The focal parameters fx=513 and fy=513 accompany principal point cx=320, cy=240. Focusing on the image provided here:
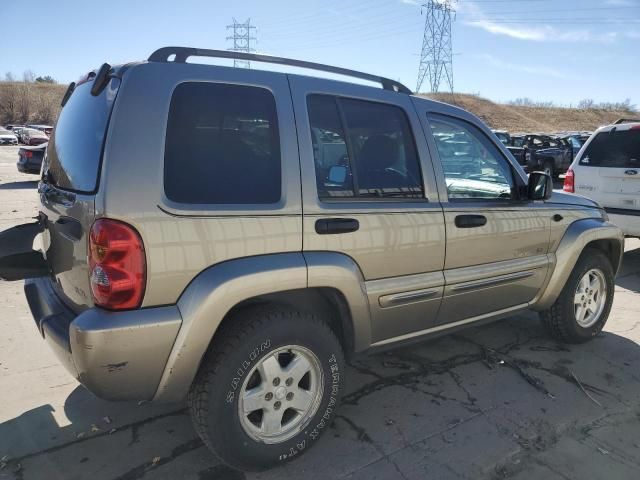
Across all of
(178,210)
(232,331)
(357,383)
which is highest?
(178,210)

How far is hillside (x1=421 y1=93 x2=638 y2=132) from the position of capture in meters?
64.2

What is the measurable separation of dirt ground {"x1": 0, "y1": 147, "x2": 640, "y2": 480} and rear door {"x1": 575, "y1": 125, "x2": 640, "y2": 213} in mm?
3038

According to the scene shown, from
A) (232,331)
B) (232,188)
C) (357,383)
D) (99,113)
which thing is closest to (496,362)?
(357,383)

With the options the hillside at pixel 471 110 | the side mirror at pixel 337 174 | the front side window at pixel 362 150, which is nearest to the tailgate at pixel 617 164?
the front side window at pixel 362 150

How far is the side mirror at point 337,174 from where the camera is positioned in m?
2.71

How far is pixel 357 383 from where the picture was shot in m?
3.52

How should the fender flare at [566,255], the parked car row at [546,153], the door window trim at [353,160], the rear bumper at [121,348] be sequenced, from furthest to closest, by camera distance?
the parked car row at [546,153]
the fender flare at [566,255]
the door window trim at [353,160]
the rear bumper at [121,348]

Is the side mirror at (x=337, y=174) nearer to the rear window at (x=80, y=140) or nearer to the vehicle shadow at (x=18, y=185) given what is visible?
the rear window at (x=80, y=140)

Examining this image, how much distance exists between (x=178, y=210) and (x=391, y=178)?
1.31m

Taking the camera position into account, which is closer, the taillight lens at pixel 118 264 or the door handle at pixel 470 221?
Result: the taillight lens at pixel 118 264

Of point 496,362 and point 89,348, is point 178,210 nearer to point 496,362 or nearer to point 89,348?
point 89,348

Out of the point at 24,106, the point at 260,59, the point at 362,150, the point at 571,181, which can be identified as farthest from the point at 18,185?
the point at 24,106

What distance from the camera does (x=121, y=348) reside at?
209cm

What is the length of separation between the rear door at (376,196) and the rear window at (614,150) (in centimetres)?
483
